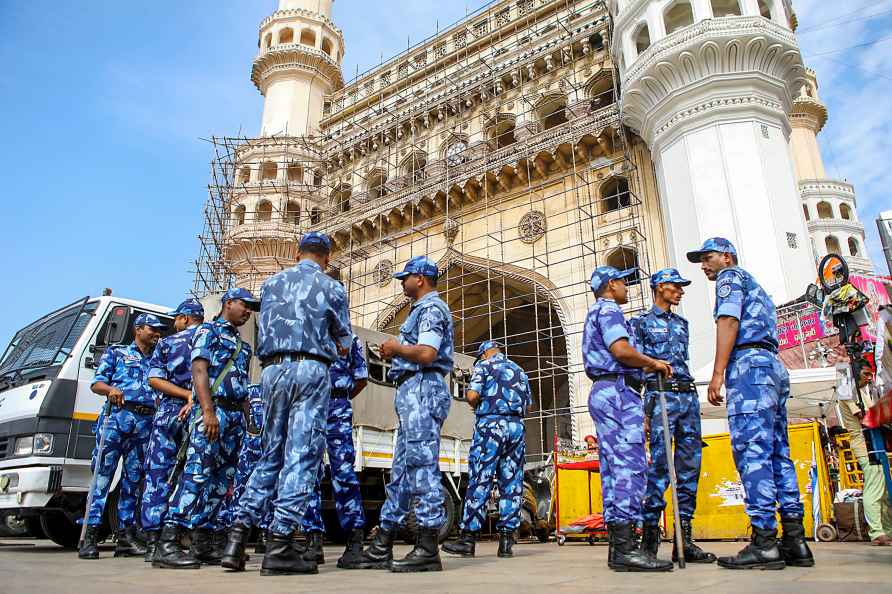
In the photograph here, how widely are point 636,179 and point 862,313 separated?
1064 cm

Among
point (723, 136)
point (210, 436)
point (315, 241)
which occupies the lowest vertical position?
point (210, 436)

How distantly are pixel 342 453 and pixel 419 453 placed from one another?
830 mm

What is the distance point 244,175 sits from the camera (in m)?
22.7

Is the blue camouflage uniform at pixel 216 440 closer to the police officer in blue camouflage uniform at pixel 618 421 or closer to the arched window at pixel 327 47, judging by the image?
the police officer in blue camouflage uniform at pixel 618 421

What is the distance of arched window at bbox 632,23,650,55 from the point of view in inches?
550

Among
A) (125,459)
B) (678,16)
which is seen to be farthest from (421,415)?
(678,16)

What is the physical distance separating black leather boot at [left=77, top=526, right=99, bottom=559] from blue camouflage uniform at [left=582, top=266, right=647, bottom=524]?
3579 mm

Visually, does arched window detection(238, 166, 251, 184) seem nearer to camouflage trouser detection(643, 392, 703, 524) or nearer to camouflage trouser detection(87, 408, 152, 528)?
camouflage trouser detection(87, 408, 152, 528)

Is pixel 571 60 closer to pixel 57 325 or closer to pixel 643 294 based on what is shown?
pixel 643 294

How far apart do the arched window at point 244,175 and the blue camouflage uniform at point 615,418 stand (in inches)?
815

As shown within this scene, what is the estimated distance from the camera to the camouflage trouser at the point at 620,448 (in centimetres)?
340

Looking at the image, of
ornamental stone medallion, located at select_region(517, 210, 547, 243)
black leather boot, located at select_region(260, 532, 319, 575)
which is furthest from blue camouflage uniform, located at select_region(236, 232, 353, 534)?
ornamental stone medallion, located at select_region(517, 210, 547, 243)

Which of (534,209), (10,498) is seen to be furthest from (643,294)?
(10,498)

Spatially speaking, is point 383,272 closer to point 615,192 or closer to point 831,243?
point 615,192
